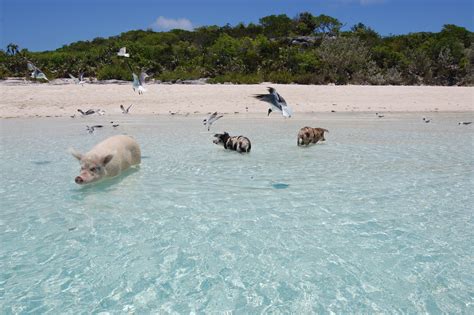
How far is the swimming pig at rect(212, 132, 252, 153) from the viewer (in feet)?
31.8

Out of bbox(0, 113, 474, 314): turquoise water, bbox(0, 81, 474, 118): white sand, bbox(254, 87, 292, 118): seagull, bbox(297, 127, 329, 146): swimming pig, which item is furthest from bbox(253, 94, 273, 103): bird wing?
bbox(0, 81, 474, 118): white sand

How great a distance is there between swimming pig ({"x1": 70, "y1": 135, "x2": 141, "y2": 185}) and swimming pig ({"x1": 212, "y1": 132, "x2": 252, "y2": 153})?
2.64 meters

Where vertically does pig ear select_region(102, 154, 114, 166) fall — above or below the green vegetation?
below

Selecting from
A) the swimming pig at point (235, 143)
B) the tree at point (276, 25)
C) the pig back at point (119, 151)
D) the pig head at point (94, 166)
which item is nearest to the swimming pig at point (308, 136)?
the swimming pig at point (235, 143)

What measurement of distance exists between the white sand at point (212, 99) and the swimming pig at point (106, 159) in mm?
13398

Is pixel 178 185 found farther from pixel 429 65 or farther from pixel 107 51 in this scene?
pixel 107 51

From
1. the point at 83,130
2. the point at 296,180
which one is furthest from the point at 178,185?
the point at 83,130

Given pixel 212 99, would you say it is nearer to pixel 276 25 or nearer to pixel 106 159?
pixel 106 159

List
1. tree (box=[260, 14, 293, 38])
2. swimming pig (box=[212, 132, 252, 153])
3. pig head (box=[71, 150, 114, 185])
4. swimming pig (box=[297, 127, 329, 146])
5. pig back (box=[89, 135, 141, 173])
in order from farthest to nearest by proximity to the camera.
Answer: tree (box=[260, 14, 293, 38])
swimming pig (box=[297, 127, 329, 146])
swimming pig (box=[212, 132, 252, 153])
pig back (box=[89, 135, 141, 173])
pig head (box=[71, 150, 114, 185])

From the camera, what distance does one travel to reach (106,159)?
6.77m

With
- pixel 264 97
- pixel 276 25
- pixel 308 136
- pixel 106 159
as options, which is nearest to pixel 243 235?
pixel 264 97

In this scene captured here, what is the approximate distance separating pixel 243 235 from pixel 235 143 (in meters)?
5.38

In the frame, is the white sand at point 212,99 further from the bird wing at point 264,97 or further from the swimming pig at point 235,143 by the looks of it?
the bird wing at point 264,97

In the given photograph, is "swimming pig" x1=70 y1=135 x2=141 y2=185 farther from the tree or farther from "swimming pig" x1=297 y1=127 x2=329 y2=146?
the tree
